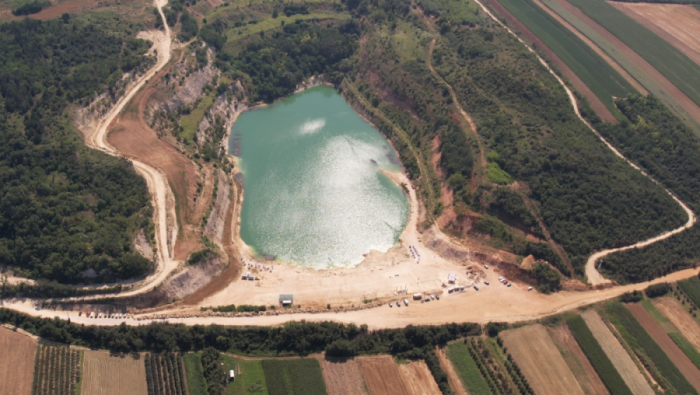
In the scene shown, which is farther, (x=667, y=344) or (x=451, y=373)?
(x=667, y=344)

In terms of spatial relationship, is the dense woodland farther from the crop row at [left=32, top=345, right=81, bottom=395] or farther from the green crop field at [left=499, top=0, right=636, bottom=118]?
the green crop field at [left=499, top=0, right=636, bottom=118]

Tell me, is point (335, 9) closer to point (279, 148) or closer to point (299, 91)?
point (299, 91)

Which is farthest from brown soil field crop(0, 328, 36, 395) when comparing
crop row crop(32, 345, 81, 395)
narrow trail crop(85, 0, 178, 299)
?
narrow trail crop(85, 0, 178, 299)

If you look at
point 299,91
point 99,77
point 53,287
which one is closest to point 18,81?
point 99,77

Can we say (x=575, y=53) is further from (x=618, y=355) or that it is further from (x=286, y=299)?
(x=286, y=299)

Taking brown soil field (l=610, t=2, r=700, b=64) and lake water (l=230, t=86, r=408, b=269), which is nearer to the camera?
lake water (l=230, t=86, r=408, b=269)

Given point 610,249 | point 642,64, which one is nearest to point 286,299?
point 610,249

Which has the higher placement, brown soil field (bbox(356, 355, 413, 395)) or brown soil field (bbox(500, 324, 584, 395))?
brown soil field (bbox(500, 324, 584, 395))

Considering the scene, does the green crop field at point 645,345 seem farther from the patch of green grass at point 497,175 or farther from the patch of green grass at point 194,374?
the patch of green grass at point 194,374
